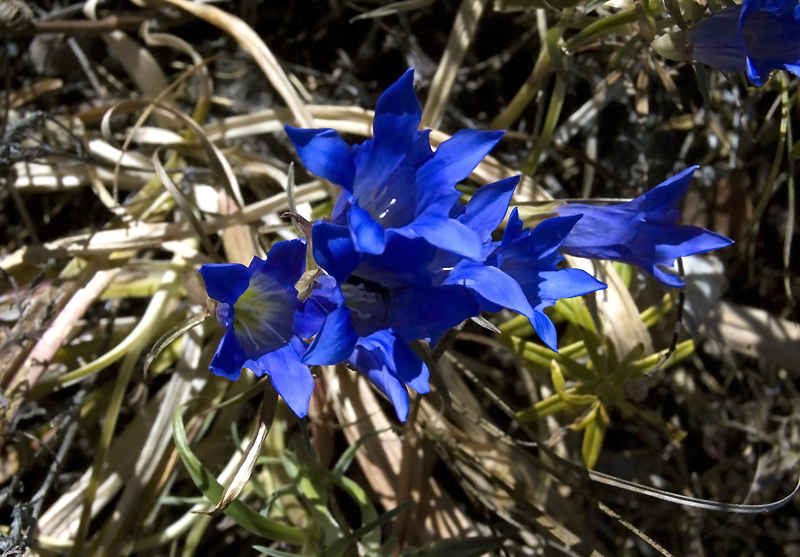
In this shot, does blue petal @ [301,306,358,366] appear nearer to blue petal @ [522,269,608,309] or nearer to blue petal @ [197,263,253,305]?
blue petal @ [197,263,253,305]

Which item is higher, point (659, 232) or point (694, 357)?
point (659, 232)

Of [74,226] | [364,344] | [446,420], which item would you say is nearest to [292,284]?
[364,344]

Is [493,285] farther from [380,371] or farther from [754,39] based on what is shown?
[754,39]

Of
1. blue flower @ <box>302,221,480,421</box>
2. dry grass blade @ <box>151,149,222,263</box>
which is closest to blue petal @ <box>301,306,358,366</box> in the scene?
blue flower @ <box>302,221,480,421</box>

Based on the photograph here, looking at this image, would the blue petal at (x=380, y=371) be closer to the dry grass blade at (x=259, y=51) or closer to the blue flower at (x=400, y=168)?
the blue flower at (x=400, y=168)

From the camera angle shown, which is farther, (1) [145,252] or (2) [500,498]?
(1) [145,252]

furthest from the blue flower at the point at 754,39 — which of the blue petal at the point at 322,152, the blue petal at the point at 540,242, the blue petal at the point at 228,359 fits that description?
the blue petal at the point at 228,359

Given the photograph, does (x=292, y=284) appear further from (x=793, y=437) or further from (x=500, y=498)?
(x=793, y=437)
